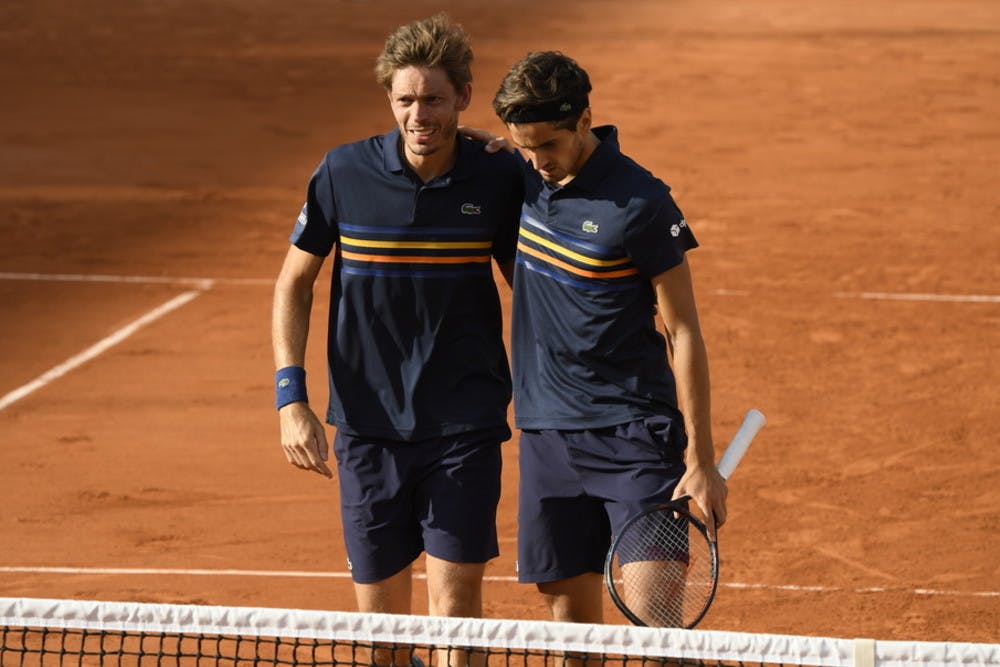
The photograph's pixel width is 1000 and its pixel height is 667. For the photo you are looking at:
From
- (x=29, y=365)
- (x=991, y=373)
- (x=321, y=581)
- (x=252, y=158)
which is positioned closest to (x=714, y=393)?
(x=991, y=373)

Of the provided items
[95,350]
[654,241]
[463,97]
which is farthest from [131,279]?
[654,241]

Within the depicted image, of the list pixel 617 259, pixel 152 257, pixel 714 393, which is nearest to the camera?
pixel 617 259

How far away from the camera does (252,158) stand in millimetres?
18875

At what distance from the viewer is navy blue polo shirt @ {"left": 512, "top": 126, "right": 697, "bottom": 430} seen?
515 cm

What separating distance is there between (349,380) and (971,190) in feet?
41.5

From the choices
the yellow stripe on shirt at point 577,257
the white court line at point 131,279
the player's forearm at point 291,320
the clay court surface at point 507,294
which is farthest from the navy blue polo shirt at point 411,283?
the white court line at point 131,279

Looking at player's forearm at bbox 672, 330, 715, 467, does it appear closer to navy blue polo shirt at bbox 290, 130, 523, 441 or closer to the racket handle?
the racket handle

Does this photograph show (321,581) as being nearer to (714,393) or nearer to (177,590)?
(177,590)

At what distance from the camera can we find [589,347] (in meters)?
5.27

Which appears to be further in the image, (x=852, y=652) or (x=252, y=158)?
(x=252, y=158)

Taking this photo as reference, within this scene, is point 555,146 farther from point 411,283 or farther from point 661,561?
point 661,561

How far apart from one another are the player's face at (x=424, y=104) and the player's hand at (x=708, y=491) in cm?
132

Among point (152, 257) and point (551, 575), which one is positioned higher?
point (551, 575)

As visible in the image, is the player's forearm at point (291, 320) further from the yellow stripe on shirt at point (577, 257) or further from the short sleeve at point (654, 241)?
the short sleeve at point (654, 241)
